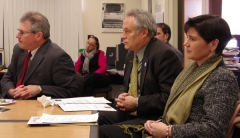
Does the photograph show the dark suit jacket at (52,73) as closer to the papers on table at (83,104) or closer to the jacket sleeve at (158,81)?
the papers on table at (83,104)

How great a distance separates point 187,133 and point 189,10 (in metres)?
2.77

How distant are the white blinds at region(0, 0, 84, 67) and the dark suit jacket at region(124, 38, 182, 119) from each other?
3764mm

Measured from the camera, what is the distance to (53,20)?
550 centimetres

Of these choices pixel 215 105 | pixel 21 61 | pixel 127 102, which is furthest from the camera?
pixel 21 61

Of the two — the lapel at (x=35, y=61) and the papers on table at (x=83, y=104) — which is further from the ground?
the lapel at (x=35, y=61)

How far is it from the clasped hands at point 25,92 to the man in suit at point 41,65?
0.05 meters

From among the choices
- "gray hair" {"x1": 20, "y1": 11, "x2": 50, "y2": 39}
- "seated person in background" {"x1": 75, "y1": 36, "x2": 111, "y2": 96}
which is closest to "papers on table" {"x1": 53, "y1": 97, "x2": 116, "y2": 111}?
"gray hair" {"x1": 20, "y1": 11, "x2": 50, "y2": 39}

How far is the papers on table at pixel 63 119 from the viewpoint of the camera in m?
1.46

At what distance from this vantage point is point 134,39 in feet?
6.80

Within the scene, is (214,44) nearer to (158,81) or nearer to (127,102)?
(158,81)

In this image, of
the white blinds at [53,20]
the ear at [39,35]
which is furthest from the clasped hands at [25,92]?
the white blinds at [53,20]

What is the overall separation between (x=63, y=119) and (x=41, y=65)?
867mm

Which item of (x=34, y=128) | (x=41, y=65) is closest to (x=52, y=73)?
(x=41, y=65)

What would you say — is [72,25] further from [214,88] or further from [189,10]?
[214,88]
